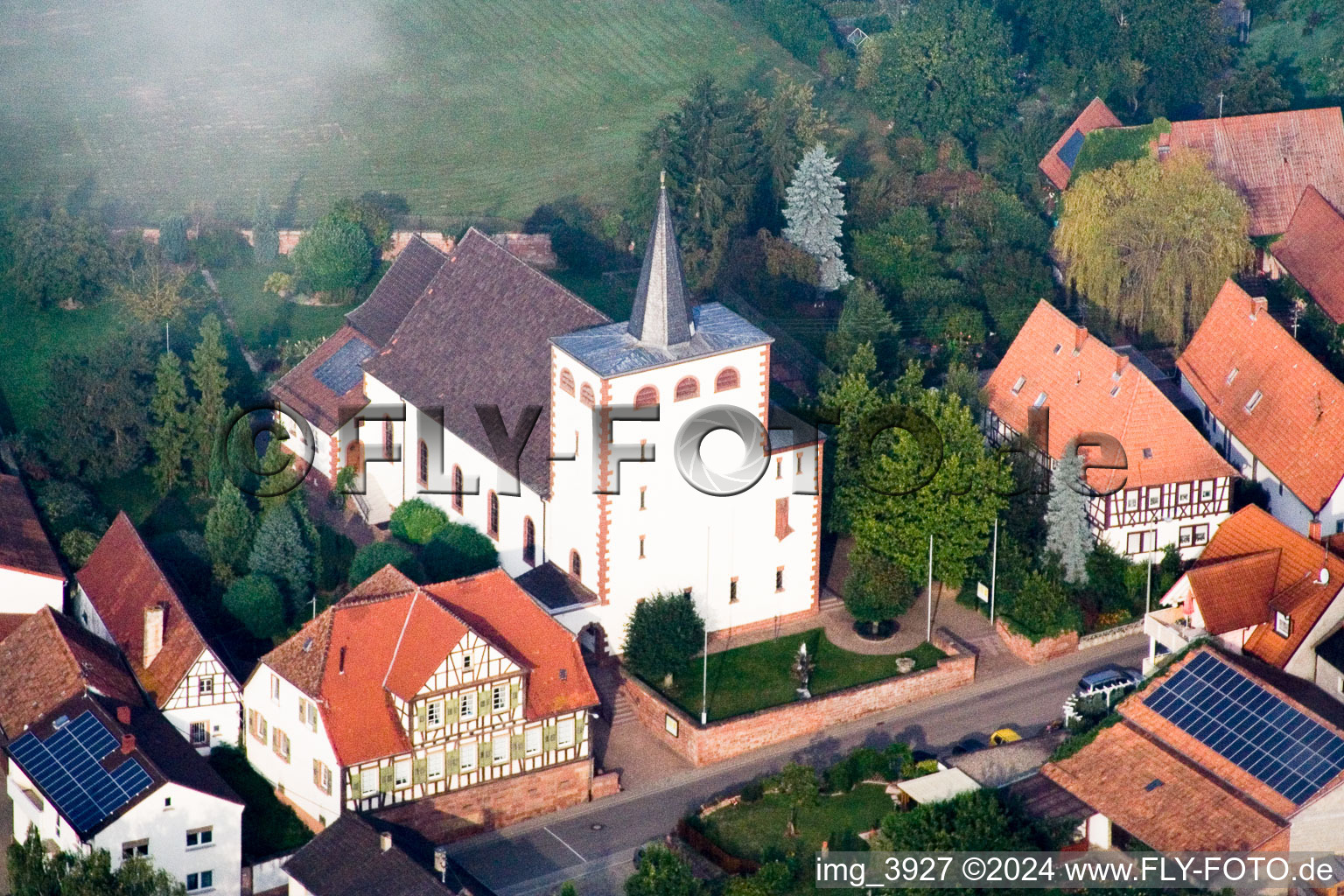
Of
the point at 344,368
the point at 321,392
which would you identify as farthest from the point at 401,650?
the point at 344,368

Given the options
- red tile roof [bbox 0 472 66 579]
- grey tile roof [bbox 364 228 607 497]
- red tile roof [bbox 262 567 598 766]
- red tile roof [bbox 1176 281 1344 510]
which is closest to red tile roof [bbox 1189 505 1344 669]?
red tile roof [bbox 1176 281 1344 510]

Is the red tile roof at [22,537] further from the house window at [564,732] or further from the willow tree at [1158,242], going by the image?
the willow tree at [1158,242]

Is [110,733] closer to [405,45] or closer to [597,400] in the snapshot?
[597,400]

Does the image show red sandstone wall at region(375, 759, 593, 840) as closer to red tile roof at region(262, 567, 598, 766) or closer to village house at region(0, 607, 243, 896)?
red tile roof at region(262, 567, 598, 766)

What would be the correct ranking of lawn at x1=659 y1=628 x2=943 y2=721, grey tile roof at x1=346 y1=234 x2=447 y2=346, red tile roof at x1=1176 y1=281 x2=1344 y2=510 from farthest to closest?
grey tile roof at x1=346 y1=234 x2=447 y2=346 < red tile roof at x1=1176 y1=281 x2=1344 y2=510 < lawn at x1=659 y1=628 x2=943 y2=721

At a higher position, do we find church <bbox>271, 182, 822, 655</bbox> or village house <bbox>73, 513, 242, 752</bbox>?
church <bbox>271, 182, 822, 655</bbox>

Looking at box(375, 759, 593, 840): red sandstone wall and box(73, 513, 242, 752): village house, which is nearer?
box(375, 759, 593, 840): red sandstone wall

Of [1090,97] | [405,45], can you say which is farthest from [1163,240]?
[405,45]

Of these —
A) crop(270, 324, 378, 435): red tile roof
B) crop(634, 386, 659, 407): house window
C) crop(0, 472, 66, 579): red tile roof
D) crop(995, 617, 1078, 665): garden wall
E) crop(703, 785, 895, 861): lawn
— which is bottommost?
crop(703, 785, 895, 861): lawn
